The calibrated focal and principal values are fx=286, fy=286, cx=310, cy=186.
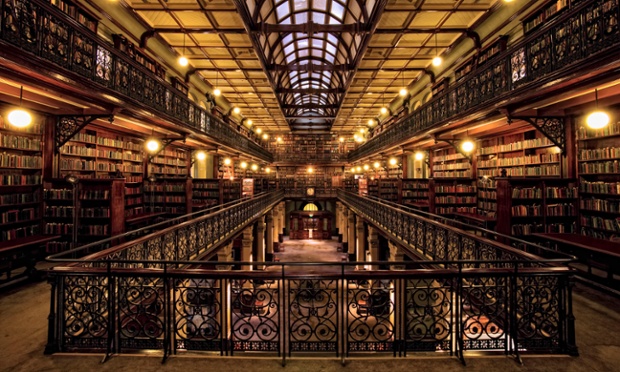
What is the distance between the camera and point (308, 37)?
13258mm

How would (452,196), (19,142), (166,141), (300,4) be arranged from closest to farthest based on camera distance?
(19,142)
(166,141)
(452,196)
(300,4)

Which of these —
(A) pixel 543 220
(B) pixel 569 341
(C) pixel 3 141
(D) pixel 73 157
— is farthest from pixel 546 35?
Answer: (D) pixel 73 157

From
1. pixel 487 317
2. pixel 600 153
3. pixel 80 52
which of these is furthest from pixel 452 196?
pixel 80 52

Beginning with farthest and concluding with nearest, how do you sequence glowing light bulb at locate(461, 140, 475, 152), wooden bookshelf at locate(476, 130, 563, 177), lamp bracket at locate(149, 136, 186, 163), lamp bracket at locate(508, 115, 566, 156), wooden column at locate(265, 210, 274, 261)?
wooden column at locate(265, 210, 274, 261) → lamp bracket at locate(149, 136, 186, 163) → glowing light bulb at locate(461, 140, 475, 152) → wooden bookshelf at locate(476, 130, 563, 177) → lamp bracket at locate(508, 115, 566, 156)

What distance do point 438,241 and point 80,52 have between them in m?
6.64

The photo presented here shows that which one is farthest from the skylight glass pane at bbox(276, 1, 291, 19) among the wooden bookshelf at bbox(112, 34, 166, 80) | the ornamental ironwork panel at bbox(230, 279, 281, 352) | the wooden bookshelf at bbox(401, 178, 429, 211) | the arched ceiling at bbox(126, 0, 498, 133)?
the ornamental ironwork panel at bbox(230, 279, 281, 352)

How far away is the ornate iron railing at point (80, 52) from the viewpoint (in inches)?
127

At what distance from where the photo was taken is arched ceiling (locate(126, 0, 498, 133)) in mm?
6666

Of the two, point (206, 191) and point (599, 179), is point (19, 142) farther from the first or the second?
point (599, 179)

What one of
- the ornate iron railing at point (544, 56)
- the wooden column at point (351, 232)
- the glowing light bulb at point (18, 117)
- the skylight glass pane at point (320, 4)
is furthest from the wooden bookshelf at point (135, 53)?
the wooden column at point (351, 232)

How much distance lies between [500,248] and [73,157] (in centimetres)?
865

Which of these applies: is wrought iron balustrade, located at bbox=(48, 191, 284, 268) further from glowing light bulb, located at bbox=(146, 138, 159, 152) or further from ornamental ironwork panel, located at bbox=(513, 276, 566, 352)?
ornamental ironwork panel, located at bbox=(513, 276, 566, 352)

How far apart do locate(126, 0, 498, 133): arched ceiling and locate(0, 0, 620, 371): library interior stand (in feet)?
0.26

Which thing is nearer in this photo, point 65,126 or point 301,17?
point 65,126
